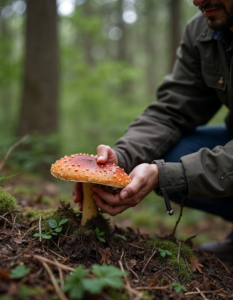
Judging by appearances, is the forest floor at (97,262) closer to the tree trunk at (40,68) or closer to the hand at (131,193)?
the hand at (131,193)

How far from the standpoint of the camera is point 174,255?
2348 mm

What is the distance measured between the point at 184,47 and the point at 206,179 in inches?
78.0

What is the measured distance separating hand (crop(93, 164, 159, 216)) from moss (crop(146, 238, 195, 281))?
0.51 meters

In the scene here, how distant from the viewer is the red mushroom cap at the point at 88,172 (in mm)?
2010

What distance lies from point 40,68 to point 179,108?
16.5 ft

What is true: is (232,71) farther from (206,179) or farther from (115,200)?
(115,200)

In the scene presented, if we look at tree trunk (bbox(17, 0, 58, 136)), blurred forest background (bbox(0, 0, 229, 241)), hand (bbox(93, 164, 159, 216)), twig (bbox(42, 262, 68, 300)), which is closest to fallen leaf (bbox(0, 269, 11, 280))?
twig (bbox(42, 262, 68, 300))

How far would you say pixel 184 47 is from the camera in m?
3.45

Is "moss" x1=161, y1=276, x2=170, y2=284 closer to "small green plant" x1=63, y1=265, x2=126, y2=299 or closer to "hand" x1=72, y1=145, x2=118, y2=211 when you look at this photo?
"small green plant" x1=63, y1=265, x2=126, y2=299

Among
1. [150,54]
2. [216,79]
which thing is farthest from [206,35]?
[150,54]

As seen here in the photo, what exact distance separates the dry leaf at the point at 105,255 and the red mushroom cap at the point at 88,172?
1.73ft

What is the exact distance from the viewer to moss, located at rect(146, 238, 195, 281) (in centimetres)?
219

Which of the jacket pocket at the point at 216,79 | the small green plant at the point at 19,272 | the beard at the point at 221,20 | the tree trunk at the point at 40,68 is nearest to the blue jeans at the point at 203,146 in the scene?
the jacket pocket at the point at 216,79

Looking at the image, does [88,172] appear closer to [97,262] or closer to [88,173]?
[88,173]
